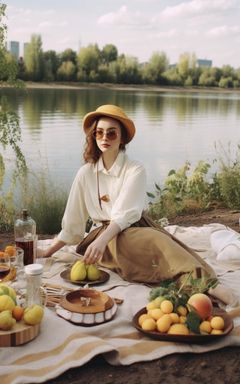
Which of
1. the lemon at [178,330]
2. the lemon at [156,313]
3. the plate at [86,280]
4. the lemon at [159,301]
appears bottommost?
the plate at [86,280]

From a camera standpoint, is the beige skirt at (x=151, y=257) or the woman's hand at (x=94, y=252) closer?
the woman's hand at (x=94, y=252)

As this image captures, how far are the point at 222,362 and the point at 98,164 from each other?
1.64m

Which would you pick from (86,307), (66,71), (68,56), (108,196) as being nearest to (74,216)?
(108,196)

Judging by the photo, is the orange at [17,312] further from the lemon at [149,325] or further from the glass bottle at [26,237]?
the glass bottle at [26,237]

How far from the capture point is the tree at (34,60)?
3744 cm

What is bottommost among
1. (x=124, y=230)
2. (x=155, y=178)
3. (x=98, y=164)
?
(x=155, y=178)

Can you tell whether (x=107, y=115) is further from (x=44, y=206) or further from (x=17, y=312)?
(x=44, y=206)

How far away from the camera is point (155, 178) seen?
32.6 feet

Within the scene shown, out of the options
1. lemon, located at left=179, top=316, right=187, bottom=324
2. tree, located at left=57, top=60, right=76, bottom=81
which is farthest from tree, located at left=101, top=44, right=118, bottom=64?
lemon, located at left=179, top=316, right=187, bottom=324

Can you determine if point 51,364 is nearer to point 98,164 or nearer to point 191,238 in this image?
point 98,164

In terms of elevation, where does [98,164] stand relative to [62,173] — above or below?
above

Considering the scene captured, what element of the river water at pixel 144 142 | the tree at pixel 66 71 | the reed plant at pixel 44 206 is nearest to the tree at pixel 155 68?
the tree at pixel 66 71

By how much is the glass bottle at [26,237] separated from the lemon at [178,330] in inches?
44.0

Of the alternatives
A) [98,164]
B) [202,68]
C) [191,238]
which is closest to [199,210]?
[191,238]
